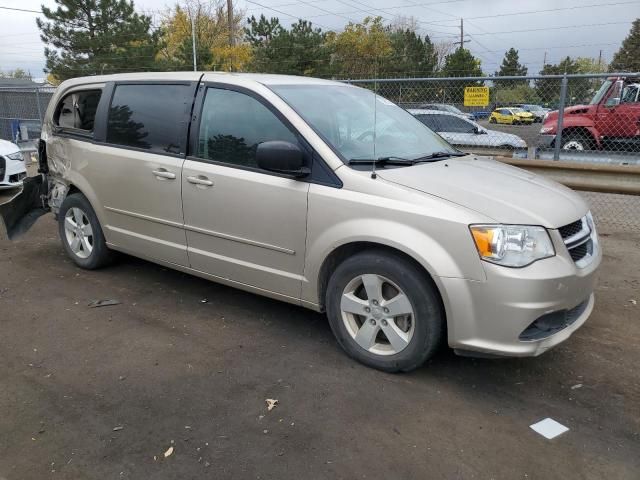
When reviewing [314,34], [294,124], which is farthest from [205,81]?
[314,34]

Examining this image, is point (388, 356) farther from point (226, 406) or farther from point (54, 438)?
point (54, 438)

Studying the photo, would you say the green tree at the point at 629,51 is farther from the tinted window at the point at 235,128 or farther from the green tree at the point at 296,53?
the tinted window at the point at 235,128

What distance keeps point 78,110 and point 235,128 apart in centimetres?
210

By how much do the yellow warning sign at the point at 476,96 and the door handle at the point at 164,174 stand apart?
5.79 m

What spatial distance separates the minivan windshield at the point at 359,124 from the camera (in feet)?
11.9

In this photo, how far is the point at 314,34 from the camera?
3206cm

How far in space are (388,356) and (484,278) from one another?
802 mm

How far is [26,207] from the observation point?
5.59 metres

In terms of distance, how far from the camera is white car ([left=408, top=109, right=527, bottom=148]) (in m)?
10.2

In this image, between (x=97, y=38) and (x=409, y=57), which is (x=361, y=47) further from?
(x=97, y=38)

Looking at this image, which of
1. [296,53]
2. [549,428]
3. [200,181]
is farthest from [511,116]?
[296,53]

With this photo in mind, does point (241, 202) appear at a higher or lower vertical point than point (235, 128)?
lower

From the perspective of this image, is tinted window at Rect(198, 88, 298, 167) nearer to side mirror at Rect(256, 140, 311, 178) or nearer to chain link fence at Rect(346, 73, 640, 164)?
side mirror at Rect(256, 140, 311, 178)

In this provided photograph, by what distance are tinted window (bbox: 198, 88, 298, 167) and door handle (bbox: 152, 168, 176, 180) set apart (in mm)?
285
